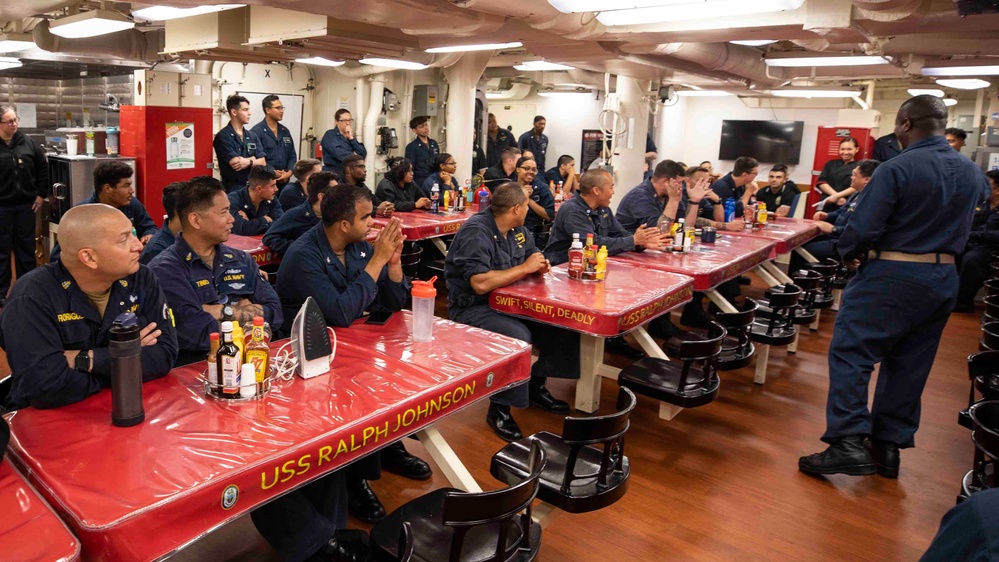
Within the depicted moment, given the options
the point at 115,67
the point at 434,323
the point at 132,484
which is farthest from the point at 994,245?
the point at 115,67

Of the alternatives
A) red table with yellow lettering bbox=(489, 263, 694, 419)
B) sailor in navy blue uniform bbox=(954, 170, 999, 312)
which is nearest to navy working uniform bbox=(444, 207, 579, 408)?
red table with yellow lettering bbox=(489, 263, 694, 419)

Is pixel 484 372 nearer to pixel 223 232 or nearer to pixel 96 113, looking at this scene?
pixel 223 232

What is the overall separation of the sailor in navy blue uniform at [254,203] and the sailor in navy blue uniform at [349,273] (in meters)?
2.16

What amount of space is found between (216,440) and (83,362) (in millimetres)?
538

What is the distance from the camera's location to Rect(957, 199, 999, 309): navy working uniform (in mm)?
7617

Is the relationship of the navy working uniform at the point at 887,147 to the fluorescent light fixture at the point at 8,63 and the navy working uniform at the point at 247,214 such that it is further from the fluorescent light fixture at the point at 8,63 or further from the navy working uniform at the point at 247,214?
the fluorescent light fixture at the point at 8,63

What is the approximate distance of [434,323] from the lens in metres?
3.18

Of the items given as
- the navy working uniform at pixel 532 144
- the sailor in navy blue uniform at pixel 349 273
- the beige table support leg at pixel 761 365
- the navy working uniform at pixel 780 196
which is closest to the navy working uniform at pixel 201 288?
the sailor in navy blue uniform at pixel 349 273

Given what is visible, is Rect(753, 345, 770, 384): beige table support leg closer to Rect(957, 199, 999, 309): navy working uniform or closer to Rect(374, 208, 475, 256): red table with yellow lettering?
Rect(374, 208, 475, 256): red table with yellow lettering

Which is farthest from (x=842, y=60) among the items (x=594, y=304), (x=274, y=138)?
(x=274, y=138)

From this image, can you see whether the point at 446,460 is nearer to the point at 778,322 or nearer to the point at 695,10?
the point at 778,322

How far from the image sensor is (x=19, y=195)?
21.0 feet

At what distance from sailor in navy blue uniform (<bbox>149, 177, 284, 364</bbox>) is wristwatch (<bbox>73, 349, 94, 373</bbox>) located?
0.58m

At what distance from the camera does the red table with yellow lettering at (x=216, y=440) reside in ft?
5.26
